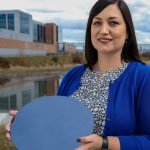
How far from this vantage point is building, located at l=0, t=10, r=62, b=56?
62938mm

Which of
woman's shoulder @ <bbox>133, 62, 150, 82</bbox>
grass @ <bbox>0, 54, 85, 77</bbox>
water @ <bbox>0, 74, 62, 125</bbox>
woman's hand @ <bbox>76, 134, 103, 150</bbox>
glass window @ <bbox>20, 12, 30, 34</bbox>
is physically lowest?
grass @ <bbox>0, 54, 85, 77</bbox>

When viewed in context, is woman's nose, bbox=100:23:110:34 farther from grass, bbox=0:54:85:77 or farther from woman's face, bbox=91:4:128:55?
grass, bbox=0:54:85:77

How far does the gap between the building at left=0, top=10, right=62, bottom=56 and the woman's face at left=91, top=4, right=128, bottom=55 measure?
55.8m

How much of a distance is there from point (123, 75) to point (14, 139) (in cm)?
60

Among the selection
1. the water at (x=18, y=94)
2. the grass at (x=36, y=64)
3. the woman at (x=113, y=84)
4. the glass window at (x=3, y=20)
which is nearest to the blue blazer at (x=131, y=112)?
the woman at (x=113, y=84)

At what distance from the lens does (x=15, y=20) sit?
72.8 meters

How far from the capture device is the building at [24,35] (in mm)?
62938

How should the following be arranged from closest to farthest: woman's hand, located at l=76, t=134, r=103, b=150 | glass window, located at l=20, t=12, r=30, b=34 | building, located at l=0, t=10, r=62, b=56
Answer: woman's hand, located at l=76, t=134, r=103, b=150 → building, located at l=0, t=10, r=62, b=56 → glass window, located at l=20, t=12, r=30, b=34

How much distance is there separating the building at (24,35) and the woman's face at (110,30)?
Answer: 55.8 m

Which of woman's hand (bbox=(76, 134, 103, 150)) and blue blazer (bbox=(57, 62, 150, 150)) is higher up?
blue blazer (bbox=(57, 62, 150, 150))

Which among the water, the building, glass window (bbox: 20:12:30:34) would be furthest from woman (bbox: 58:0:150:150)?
glass window (bbox: 20:12:30:34)

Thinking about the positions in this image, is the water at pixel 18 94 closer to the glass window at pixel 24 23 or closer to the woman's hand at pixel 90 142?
the woman's hand at pixel 90 142

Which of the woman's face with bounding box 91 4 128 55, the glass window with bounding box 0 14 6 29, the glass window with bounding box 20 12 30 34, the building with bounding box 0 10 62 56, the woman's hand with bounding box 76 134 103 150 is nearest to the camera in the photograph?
Answer: the woman's hand with bounding box 76 134 103 150

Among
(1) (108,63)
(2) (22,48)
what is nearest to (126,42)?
(1) (108,63)
